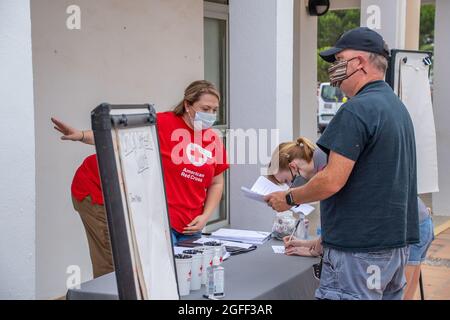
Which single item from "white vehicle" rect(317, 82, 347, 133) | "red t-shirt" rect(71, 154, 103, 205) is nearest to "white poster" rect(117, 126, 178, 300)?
"red t-shirt" rect(71, 154, 103, 205)

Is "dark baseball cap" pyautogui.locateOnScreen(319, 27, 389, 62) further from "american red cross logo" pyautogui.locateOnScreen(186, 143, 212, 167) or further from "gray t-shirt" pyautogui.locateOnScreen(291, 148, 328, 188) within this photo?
"american red cross logo" pyautogui.locateOnScreen(186, 143, 212, 167)

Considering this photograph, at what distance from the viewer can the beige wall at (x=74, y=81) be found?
4996mm

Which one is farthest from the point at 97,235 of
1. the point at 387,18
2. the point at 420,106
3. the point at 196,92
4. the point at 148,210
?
the point at 387,18

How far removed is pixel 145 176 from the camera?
2.37 metres

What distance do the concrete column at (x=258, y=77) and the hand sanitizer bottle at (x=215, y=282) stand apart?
1.72 meters

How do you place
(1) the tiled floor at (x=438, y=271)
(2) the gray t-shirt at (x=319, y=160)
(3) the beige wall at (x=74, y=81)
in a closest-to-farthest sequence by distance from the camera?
(2) the gray t-shirt at (x=319, y=160) < (3) the beige wall at (x=74, y=81) < (1) the tiled floor at (x=438, y=271)

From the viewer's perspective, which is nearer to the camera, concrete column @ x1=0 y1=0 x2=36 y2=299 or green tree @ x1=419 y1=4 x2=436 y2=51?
concrete column @ x1=0 y1=0 x2=36 y2=299

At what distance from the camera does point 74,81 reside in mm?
5254

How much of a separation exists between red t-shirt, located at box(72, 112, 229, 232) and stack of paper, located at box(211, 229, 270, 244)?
0.21 metres

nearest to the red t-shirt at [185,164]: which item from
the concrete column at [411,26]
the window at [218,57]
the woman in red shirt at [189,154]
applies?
the woman in red shirt at [189,154]

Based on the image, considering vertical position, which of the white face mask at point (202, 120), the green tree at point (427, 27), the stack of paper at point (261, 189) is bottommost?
the stack of paper at point (261, 189)

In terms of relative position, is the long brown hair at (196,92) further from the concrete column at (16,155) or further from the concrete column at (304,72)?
the concrete column at (304,72)

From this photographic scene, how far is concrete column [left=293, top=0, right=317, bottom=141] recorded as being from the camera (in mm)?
10062
